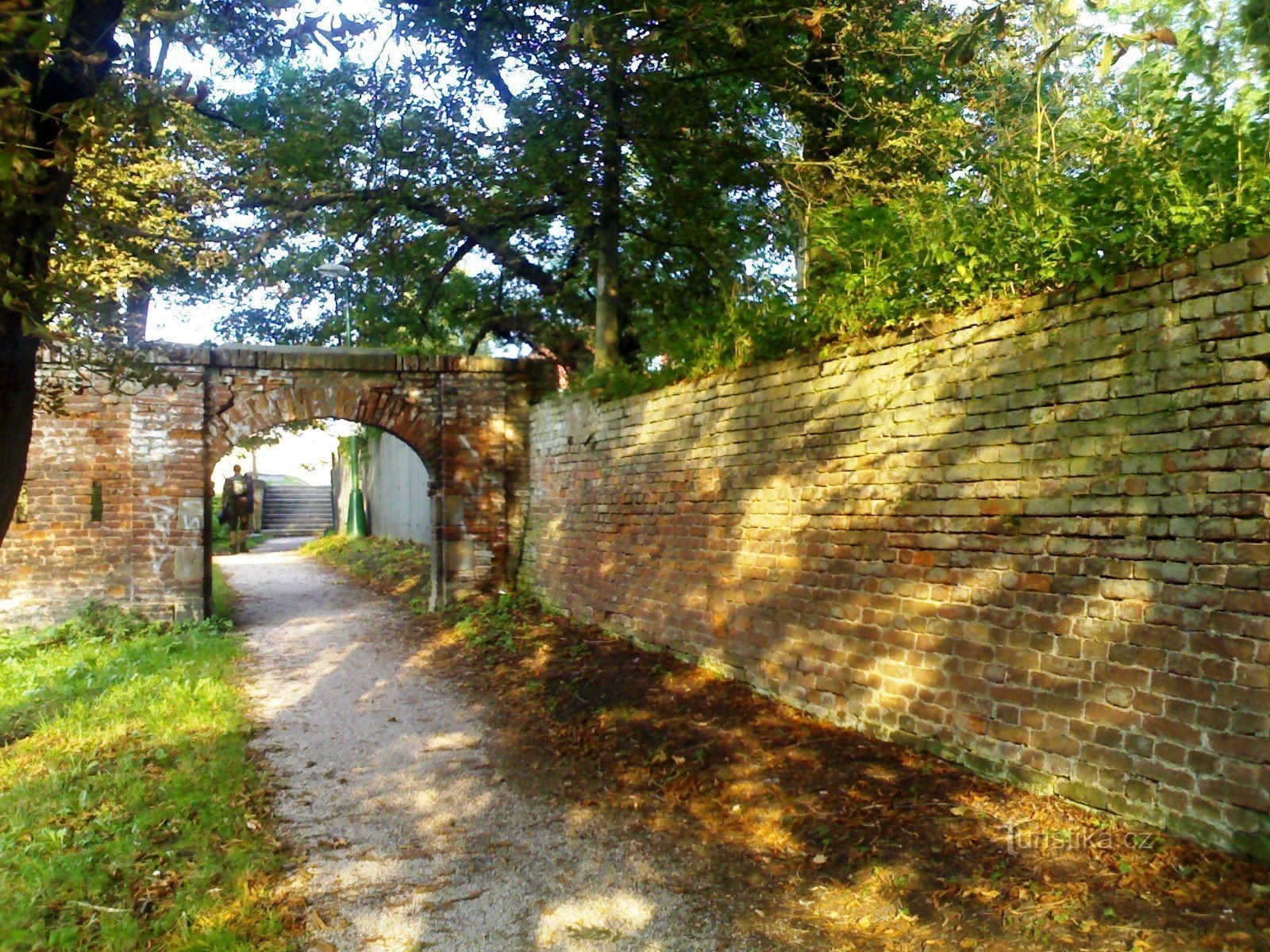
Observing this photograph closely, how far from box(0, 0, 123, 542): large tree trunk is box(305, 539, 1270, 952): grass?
3449 mm

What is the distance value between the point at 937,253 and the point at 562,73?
20.7 ft

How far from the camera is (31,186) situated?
414 centimetres

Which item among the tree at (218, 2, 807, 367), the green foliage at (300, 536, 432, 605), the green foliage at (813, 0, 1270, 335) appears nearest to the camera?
the green foliage at (813, 0, 1270, 335)

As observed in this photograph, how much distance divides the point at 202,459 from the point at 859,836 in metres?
10.2

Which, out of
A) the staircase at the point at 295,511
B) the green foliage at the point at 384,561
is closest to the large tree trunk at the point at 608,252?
the green foliage at the point at 384,561

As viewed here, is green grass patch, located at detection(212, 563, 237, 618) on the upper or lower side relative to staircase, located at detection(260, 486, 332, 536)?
lower

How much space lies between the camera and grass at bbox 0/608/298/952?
408cm

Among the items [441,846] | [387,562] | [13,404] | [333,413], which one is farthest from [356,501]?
[13,404]

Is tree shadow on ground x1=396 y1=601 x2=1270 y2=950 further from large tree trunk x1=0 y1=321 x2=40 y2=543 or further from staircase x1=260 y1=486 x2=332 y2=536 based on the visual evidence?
staircase x1=260 y1=486 x2=332 y2=536

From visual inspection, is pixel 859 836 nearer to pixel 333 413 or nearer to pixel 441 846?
pixel 441 846

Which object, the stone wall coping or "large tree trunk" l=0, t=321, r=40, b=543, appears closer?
"large tree trunk" l=0, t=321, r=40, b=543

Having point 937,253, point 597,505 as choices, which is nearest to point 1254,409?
point 937,253

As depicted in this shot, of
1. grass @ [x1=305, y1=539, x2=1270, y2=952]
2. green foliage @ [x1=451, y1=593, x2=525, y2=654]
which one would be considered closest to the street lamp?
green foliage @ [x1=451, y1=593, x2=525, y2=654]

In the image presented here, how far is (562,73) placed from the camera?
10.6 m
